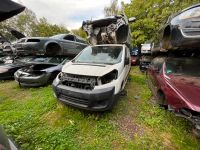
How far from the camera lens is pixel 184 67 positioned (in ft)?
14.6

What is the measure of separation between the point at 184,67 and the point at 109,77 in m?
2.10

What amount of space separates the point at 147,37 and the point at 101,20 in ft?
21.5

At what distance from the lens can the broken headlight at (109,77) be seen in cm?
390

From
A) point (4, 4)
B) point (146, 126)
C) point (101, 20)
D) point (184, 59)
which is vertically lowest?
point (146, 126)

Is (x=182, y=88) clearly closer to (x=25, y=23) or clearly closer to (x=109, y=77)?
(x=109, y=77)

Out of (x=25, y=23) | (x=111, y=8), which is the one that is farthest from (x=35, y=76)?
(x=25, y=23)

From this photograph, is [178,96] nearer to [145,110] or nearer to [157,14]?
[145,110]

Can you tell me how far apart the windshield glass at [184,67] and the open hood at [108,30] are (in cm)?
246

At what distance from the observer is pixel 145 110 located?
453cm

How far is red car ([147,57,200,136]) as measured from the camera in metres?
2.98

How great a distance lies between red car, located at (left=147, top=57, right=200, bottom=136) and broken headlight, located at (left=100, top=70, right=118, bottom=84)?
1.19 metres

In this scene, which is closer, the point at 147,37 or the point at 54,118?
the point at 54,118

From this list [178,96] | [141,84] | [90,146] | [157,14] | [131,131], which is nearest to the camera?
[90,146]

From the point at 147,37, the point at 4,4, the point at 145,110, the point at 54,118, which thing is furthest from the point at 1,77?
the point at 147,37
